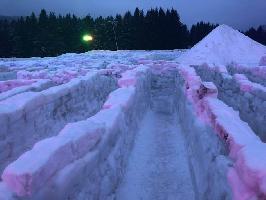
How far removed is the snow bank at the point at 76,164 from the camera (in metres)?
2.16

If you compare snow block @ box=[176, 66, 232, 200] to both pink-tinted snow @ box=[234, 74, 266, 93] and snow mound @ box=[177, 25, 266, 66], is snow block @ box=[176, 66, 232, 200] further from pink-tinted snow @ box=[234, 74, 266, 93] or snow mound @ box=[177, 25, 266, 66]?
snow mound @ box=[177, 25, 266, 66]

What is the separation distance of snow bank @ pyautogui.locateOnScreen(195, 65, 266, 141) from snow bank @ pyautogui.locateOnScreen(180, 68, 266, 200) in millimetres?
1692

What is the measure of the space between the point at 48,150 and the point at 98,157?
733 millimetres

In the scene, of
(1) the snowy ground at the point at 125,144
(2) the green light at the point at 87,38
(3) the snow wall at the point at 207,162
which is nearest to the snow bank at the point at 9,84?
(1) the snowy ground at the point at 125,144

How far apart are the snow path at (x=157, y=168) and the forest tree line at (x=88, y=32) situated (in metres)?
32.6

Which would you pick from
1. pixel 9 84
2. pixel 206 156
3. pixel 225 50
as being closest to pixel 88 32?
pixel 225 50

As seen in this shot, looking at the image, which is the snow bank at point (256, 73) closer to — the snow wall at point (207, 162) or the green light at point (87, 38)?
the snow wall at point (207, 162)

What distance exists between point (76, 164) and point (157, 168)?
2329 mm

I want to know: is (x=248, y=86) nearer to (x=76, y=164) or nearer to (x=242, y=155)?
(x=242, y=155)

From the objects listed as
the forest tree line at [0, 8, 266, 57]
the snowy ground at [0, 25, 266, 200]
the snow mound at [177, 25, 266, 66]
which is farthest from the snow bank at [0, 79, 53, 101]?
the forest tree line at [0, 8, 266, 57]

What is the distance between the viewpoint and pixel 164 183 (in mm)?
4410

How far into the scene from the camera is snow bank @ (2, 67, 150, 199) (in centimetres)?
216

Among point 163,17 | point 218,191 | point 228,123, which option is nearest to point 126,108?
point 228,123

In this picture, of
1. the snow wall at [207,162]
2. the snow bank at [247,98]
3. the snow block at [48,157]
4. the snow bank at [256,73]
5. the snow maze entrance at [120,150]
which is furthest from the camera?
the snow bank at [256,73]
